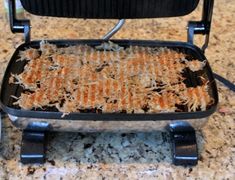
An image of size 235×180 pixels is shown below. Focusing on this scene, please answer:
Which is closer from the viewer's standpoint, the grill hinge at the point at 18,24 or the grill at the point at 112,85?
the grill at the point at 112,85

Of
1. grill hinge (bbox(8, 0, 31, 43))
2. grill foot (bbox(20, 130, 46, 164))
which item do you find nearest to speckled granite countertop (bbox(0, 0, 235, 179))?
grill foot (bbox(20, 130, 46, 164))

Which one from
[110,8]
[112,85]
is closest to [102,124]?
[112,85]

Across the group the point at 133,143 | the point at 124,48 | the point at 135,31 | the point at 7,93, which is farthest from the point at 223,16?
the point at 7,93

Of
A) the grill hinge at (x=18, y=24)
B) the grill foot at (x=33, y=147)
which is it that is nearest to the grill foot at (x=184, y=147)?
the grill foot at (x=33, y=147)

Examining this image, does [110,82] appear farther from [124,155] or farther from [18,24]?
[18,24]

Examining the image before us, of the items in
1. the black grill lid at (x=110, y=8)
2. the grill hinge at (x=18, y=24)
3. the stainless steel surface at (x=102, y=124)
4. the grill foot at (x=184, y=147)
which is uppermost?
the black grill lid at (x=110, y=8)

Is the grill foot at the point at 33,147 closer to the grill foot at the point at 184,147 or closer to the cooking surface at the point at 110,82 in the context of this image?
the cooking surface at the point at 110,82

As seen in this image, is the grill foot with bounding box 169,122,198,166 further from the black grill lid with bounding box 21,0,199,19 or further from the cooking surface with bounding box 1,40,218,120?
the black grill lid with bounding box 21,0,199,19

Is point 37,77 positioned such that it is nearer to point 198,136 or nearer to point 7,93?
point 7,93

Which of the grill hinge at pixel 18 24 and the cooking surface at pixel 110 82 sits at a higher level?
the grill hinge at pixel 18 24
